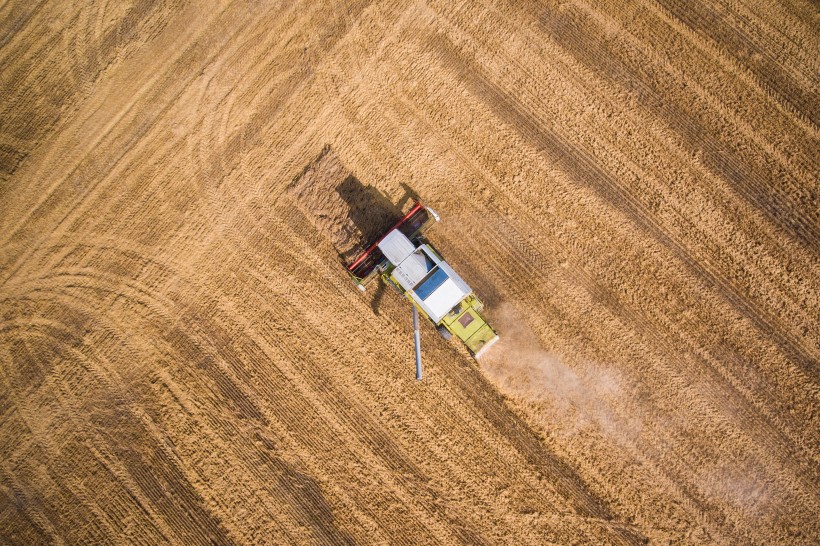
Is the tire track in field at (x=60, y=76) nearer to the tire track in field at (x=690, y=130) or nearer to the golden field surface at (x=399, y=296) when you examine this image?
the golden field surface at (x=399, y=296)

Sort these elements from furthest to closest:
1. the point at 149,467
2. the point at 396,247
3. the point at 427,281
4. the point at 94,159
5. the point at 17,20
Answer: the point at 17,20 → the point at 94,159 → the point at 149,467 → the point at 396,247 → the point at 427,281

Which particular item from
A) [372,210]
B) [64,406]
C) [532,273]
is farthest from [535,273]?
[64,406]

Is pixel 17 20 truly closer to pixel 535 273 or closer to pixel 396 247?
pixel 396 247

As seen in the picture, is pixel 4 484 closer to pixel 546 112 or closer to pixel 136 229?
pixel 136 229

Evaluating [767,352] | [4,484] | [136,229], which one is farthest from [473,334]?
[4,484]

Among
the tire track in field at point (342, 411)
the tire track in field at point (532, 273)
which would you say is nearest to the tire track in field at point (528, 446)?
the tire track in field at point (342, 411)

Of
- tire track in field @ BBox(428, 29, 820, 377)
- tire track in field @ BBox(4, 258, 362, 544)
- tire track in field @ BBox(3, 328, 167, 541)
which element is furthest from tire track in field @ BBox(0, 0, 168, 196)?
tire track in field @ BBox(428, 29, 820, 377)
